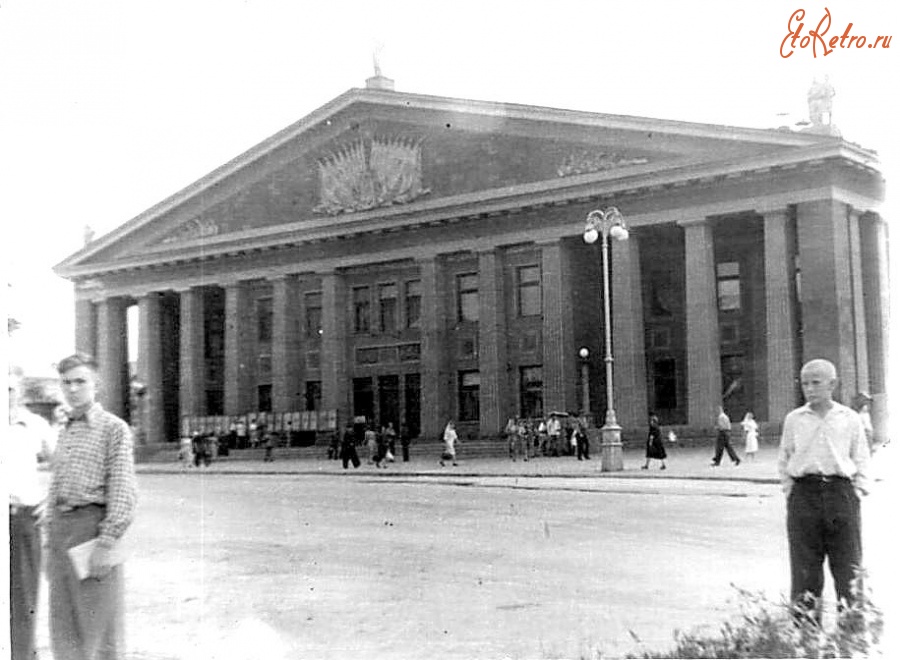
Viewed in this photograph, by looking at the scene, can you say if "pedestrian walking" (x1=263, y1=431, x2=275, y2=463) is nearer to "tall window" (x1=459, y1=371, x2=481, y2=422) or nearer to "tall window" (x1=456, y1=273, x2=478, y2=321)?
"tall window" (x1=459, y1=371, x2=481, y2=422)

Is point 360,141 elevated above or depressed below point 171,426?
above

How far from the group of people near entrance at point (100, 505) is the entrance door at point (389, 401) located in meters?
30.8

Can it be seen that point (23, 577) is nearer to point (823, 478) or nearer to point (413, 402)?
point (823, 478)

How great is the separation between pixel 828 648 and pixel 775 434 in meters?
23.8

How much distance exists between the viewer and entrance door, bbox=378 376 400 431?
126 ft

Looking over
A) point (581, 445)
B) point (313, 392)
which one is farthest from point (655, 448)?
point (313, 392)

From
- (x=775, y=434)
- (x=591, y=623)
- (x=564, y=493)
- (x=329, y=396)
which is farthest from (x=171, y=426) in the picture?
(x=591, y=623)

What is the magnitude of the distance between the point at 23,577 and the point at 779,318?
2594 cm

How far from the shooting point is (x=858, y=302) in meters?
24.4

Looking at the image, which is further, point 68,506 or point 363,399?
point 363,399

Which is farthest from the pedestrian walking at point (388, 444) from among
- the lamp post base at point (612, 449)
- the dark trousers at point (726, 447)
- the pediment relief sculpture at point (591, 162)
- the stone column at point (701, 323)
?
the dark trousers at point (726, 447)

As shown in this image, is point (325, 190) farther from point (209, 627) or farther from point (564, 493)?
point (209, 627)

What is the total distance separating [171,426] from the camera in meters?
41.4

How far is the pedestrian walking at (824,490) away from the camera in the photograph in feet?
22.1
